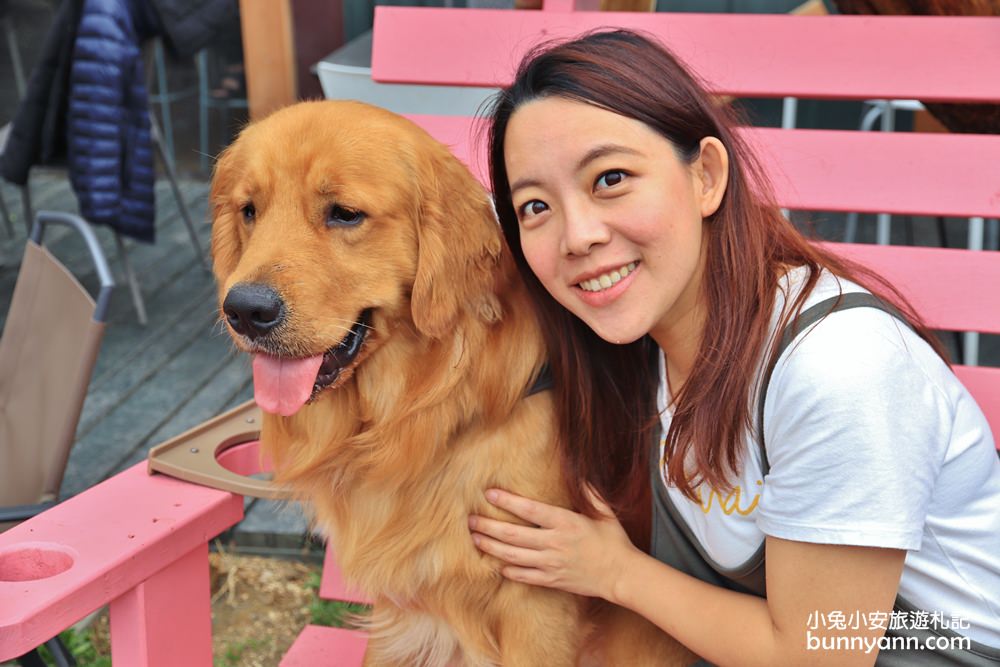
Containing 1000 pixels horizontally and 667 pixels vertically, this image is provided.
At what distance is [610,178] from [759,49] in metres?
0.93

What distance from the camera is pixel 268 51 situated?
4215 millimetres

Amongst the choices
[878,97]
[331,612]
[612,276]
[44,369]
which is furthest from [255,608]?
[878,97]

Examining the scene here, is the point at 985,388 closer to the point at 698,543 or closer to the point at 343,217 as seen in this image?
the point at 698,543

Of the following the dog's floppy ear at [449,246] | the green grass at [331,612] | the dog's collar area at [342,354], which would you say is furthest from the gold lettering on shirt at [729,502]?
the green grass at [331,612]

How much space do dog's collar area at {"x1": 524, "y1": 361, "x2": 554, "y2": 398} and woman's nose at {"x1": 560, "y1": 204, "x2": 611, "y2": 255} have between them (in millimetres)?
362

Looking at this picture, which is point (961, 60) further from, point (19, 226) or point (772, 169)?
point (19, 226)

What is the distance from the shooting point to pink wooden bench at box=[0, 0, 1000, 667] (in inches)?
70.1

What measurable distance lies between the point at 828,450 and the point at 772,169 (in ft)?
3.12

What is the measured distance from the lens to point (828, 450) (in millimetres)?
1352

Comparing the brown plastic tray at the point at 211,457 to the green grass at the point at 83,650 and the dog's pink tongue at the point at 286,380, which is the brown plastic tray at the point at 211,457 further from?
the green grass at the point at 83,650

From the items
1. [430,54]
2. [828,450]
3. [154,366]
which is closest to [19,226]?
[154,366]

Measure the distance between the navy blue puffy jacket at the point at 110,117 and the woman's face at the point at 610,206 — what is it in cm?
291

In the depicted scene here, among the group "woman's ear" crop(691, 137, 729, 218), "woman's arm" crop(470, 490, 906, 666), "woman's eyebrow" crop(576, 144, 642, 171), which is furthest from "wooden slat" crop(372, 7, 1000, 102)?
"woman's arm" crop(470, 490, 906, 666)

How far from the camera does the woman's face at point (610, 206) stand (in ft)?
4.71
